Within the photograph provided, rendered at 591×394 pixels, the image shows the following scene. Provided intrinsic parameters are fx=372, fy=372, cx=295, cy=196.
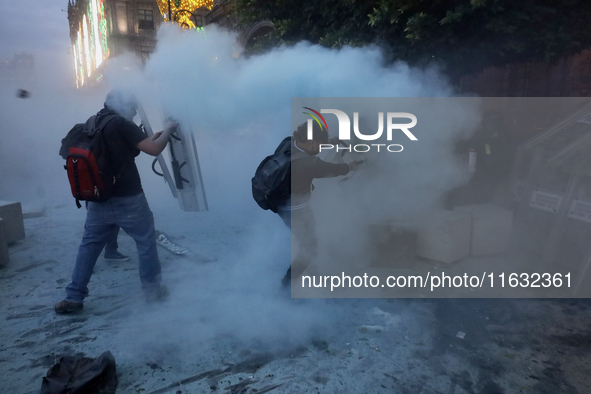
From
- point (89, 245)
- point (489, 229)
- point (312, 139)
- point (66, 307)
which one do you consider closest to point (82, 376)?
point (66, 307)

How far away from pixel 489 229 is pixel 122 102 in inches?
160

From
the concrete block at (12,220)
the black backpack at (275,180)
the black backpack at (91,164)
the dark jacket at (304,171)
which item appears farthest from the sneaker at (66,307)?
the concrete block at (12,220)

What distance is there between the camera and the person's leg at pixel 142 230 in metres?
3.06

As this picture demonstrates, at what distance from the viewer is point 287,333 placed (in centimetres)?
281

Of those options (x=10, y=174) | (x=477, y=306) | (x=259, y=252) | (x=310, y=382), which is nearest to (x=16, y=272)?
(x=259, y=252)

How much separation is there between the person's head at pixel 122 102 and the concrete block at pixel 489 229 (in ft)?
12.0

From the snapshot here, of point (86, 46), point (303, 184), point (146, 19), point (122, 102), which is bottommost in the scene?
point (303, 184)

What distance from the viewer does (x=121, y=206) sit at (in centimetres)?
305

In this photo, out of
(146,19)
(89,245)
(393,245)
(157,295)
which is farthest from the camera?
(146,19)

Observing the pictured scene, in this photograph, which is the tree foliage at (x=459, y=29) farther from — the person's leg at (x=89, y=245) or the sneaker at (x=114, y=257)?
the sneaker at (x=114, y=257)

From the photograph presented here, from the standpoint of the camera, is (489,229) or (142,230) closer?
(142,230)

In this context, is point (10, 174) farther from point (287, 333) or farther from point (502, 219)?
point (502, 219)

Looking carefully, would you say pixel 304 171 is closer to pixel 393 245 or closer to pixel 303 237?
pixel 303 237

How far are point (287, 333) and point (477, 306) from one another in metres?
1.74
